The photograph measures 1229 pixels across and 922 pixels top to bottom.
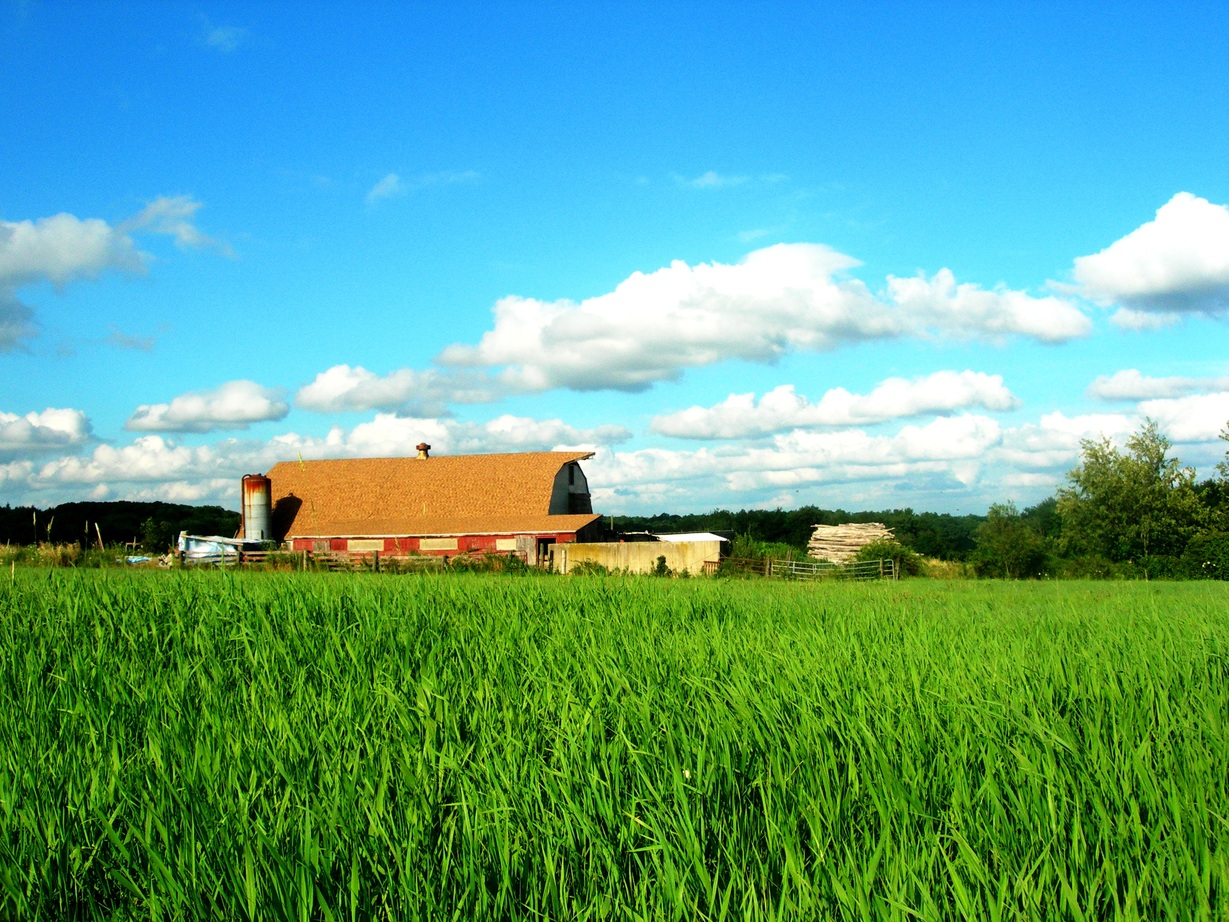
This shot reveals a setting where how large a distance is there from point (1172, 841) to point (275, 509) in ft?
140

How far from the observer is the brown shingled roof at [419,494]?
38.8 m

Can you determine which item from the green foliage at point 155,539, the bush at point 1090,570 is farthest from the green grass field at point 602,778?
the bush at point 1090,570

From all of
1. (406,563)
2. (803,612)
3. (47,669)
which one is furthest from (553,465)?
(47,669)

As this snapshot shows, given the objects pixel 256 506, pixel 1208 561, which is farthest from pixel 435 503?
pixel 1208 561

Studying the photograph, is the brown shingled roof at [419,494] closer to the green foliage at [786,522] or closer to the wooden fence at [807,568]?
the wooden fence at [807,568]

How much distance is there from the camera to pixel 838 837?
2977 millimetres

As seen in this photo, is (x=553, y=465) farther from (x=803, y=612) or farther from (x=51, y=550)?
(x=803, y=612)

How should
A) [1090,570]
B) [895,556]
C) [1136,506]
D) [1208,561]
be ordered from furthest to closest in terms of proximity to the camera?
[1136,506] < [1208,561] < [1090,570] < [895,556]

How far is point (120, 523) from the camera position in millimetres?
44500

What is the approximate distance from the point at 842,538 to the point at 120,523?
3744 centimetres

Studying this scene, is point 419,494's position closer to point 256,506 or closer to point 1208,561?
point 256,506

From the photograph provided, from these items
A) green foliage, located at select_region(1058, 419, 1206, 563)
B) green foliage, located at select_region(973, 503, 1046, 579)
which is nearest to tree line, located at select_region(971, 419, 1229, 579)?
green foliage, located at select_region(1058, 419, 1206, 563)

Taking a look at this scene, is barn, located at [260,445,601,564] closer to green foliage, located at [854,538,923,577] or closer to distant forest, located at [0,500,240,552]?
distant forest, located at [0,500,240,552]

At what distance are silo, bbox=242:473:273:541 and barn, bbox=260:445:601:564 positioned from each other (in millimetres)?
533
